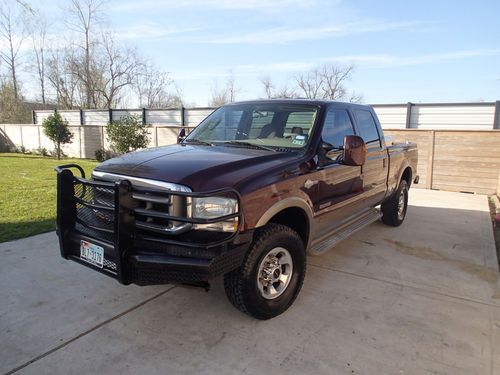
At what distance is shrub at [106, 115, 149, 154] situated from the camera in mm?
15398

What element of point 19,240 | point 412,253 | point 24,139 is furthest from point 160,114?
point 412,253

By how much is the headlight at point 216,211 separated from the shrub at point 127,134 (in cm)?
1361

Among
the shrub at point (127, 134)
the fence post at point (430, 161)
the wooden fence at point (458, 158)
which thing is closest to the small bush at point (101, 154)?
the shrub at point (127, 134)

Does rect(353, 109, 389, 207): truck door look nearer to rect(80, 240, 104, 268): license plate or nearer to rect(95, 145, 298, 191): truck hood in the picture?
rect(95, 145, 298, 191): truck hood

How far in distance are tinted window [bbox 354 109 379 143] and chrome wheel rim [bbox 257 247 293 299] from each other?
2.30m

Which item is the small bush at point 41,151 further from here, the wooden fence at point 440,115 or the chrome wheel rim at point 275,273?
the chrome wheel rim at point 275,273

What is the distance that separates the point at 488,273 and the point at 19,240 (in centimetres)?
611

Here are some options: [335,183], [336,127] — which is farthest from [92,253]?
[336,127]

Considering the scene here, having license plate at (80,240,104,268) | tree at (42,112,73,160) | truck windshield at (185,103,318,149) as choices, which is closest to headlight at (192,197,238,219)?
license plate at (80,240,104,268)

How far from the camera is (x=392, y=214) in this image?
21.0ft

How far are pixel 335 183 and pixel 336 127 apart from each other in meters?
0.69

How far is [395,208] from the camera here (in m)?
6.36

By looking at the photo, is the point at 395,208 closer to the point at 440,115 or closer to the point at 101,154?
the point at 440,115

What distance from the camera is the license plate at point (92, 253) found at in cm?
294
